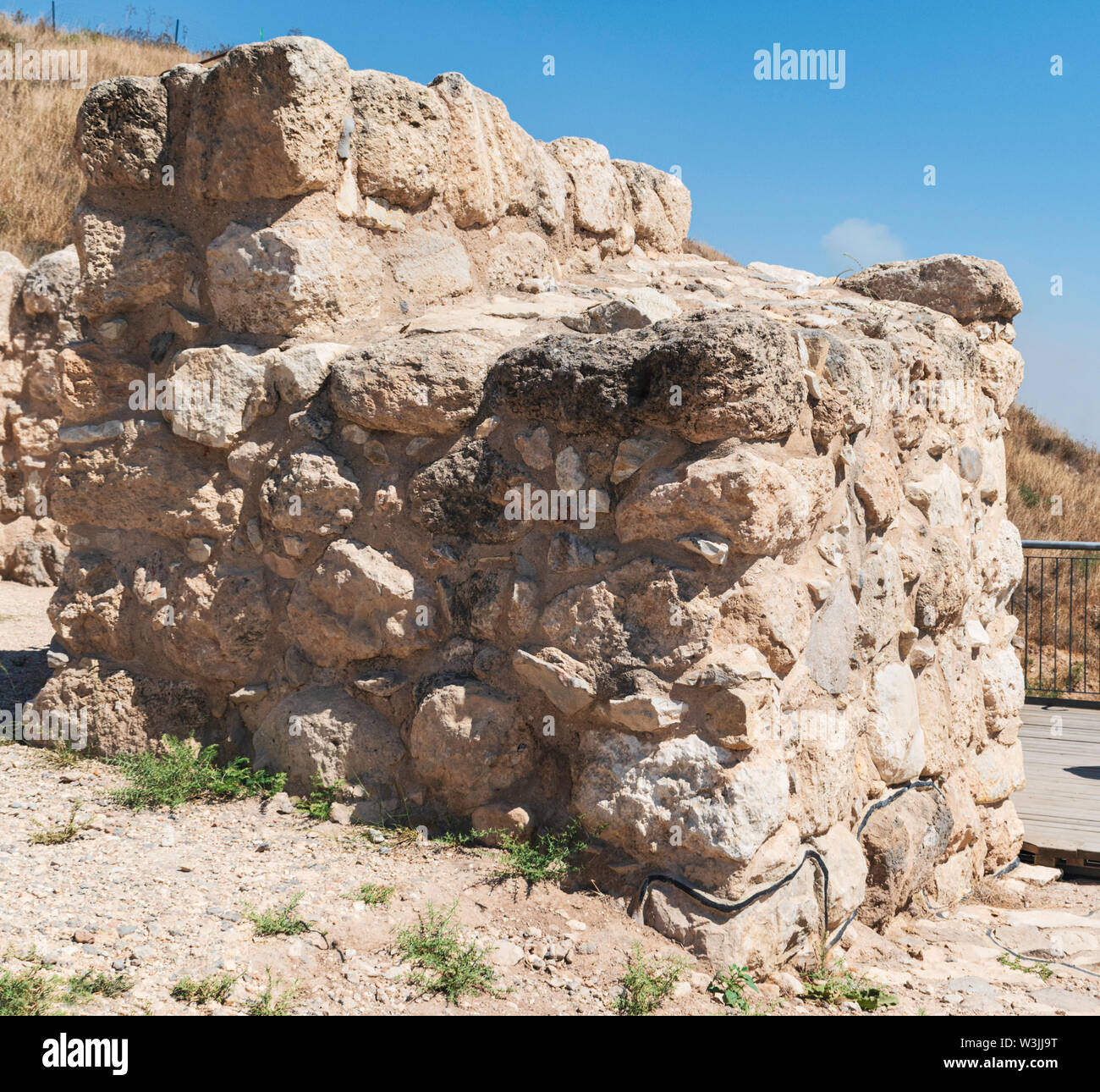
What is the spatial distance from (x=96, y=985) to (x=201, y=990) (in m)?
0.20

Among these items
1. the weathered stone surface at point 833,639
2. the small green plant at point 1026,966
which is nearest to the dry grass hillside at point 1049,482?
the small green plant at point 1026,966

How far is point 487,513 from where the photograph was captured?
2965 mm

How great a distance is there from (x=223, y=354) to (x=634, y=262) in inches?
85.6

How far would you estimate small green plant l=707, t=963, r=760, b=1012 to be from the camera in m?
2.38

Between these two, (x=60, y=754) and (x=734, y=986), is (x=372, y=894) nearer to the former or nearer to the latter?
(x=734, y=986)

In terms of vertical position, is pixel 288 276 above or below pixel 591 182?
below

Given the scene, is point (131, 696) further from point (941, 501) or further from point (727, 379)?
point (941, 501)

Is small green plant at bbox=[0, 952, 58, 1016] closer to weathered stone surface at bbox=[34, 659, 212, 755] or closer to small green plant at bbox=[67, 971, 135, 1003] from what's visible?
small green plant at bbox=[67, 971, 135, 1003]

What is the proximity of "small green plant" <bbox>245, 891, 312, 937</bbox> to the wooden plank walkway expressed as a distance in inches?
145

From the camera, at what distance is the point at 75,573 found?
3506mm

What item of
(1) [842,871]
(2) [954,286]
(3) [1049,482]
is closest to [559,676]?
(1) [842,871]

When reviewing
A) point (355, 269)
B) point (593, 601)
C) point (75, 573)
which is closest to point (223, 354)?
point (355, 269)

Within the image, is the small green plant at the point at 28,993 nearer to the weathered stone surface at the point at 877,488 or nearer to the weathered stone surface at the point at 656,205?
the weathered stone surface at the point at 877,488

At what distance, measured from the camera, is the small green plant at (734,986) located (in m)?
2.38
